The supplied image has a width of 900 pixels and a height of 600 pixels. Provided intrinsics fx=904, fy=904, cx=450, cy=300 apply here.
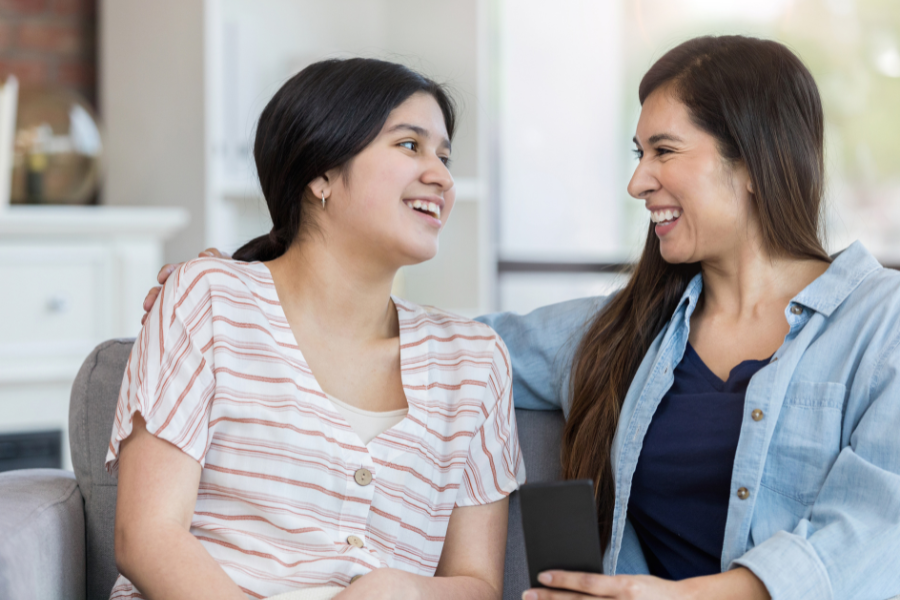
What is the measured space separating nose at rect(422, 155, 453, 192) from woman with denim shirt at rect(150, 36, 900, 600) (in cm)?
30

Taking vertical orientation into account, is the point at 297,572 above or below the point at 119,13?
below

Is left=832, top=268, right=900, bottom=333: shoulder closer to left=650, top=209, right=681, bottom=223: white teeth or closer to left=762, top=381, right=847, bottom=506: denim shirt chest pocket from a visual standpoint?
left=762, top=381, right=847, bottom=506: denim shirt chest pocket

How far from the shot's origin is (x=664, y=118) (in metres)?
1.36

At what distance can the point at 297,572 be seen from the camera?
3.81 feet

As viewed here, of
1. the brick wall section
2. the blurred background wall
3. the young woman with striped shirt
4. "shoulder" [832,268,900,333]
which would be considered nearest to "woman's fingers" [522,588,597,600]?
the young woman with striped shirt

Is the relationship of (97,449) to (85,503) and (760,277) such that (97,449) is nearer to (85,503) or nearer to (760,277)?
(85,503)

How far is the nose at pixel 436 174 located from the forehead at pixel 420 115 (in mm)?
51

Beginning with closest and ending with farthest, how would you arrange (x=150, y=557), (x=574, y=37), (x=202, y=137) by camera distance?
(x=150, y=557), (x=202, y=137), (x=574, y=37)

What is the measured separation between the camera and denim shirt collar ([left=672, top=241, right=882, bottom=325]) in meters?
1.25

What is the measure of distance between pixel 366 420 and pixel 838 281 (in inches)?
27.2

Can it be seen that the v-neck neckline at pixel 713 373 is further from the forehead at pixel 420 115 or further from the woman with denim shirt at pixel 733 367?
the forehead at pixel 420 115

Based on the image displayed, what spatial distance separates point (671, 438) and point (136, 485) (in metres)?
0.73

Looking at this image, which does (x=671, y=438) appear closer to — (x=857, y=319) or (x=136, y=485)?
(x=857, y=319)

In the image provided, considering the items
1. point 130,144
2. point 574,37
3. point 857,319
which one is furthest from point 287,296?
point 574,37
